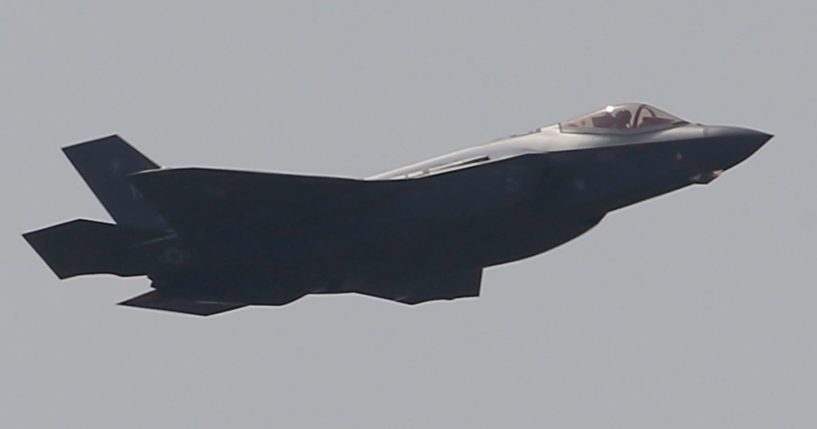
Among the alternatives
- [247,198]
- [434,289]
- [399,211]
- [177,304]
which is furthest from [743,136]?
[177,304]

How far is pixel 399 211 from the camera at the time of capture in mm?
36469

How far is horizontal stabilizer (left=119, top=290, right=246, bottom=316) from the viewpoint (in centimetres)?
3853

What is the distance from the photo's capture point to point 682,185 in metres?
37.4

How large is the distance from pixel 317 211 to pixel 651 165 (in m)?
6.71

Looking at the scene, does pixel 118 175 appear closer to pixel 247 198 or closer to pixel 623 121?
pixel 247 198

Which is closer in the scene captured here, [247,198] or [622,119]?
[247,198]

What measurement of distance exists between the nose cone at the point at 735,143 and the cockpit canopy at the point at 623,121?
1.03 m

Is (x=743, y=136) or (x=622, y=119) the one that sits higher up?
(x=622, y=119)

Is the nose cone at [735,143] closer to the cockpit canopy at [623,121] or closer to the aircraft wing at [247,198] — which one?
the cockpit canopy at [623,121]

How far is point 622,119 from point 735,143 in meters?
2.36

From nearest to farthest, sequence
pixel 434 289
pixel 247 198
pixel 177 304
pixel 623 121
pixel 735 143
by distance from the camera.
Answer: pixel 247 198 → pixel 735 143 → pixel 623 121 → pixel 177 304 → pixel 434 289

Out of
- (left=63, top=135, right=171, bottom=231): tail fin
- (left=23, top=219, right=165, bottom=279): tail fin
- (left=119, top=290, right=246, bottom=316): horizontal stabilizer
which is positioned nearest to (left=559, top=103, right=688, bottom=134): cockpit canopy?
(left=119, top=290, right=246, bottom=316): horizontal stabilizer

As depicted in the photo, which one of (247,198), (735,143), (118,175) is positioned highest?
(118,175)

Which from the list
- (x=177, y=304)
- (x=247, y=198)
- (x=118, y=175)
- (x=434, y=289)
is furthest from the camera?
(x=434, y=289)
